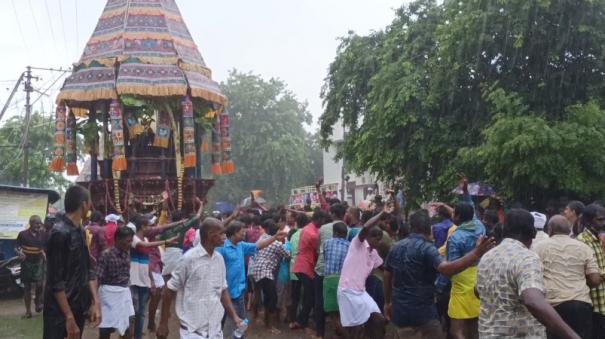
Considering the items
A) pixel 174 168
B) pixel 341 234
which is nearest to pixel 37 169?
pixel 174 168

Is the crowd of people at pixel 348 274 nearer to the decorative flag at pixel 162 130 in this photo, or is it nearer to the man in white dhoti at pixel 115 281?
the man in white dhoti at pixel 115 281

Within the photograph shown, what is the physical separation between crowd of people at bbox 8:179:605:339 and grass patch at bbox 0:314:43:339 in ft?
6.10

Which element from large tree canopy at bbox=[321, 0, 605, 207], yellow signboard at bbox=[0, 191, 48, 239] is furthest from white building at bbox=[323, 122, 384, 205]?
yellow signboard at bbox=[0, 191, 48, 239]

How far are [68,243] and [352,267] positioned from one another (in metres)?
3.68

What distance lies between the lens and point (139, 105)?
19.5 metres

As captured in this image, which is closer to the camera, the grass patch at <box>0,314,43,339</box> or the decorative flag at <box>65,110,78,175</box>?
the grass patch at <box>0,314,43,339</box>

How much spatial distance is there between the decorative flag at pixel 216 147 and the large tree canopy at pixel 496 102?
4485mm

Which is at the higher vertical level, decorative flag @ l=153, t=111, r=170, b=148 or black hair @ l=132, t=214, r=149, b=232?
decorative flag @ l=153, t=111, r=170, b=148

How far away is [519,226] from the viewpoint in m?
4.56

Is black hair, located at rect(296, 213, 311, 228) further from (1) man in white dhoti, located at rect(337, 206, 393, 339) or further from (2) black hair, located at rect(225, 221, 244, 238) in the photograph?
(2) black hair, located at rect(225, 221, 244, 238)

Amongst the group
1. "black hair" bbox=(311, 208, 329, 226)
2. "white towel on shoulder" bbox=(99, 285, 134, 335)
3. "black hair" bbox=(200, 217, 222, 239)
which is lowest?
"white towel on shoulder" bbox=(99, 285, 134, 335)

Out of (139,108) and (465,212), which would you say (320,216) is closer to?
(465,212)

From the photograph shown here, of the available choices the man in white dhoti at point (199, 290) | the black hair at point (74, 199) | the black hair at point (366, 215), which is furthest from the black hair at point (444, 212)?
the black hair at point (74, 199)

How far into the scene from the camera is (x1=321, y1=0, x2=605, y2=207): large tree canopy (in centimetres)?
1384
